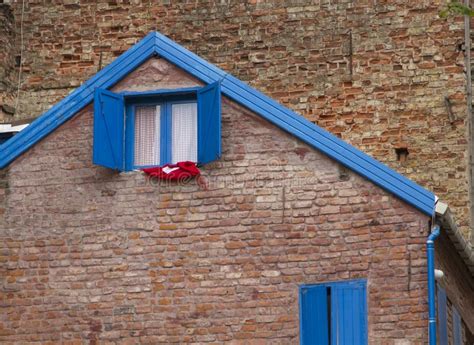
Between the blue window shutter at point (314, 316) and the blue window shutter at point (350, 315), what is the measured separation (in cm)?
9

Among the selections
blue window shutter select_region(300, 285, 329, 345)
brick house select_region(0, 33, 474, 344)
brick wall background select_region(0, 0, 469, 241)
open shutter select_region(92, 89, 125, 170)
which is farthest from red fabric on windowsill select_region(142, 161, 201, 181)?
brick wall background select_region(0, 0, 469, 241)

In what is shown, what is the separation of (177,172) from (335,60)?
27.9 ft

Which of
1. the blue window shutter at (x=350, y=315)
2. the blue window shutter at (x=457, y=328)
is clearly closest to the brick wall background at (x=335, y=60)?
the blue window shutter at (x=457, y=328)

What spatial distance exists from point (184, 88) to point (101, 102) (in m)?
1.01

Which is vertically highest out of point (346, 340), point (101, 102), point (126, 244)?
point (101, 102)

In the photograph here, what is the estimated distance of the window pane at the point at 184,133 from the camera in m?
19.4

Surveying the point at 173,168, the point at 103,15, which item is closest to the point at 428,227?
the point at 173,168

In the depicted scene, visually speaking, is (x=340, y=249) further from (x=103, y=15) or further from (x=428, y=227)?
(x=103, y=15)

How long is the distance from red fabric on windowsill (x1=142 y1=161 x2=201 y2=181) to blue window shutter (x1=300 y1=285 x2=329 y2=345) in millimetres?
1996

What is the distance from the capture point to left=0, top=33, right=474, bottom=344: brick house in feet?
60.0

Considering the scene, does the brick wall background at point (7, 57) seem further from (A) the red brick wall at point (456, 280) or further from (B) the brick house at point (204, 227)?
(A) the red brick wall at point (456, 280)

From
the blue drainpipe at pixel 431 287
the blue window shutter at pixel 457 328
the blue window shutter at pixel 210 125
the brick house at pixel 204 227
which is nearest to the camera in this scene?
the blue drainpipe at pixel 431 287

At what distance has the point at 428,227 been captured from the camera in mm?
18250

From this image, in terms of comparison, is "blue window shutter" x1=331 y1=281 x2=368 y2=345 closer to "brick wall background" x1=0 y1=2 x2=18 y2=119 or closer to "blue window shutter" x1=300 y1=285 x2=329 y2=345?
"blue window shutter" x1=300 y1=285 x2=329 y2=345
